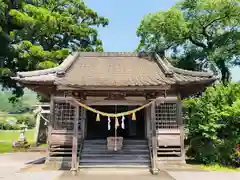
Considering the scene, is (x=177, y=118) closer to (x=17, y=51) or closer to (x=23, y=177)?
(x=23, y=177)

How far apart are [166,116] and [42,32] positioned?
1362cm

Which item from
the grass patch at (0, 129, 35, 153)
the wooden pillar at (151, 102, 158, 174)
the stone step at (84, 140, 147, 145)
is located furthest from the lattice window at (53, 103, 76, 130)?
the grass patch at (0, 129, 35, 153)

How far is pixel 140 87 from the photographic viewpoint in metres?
9.13

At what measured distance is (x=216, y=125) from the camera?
1045 centimetres

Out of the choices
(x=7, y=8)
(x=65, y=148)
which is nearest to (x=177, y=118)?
(x=65, y=148)

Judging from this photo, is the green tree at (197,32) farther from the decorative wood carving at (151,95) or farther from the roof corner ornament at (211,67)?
the decorative wood carving at (151,95)

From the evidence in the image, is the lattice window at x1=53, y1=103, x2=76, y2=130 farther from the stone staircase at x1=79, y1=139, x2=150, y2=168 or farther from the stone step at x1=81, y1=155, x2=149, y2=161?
the stone step at x1=81, y1=155, x2=149, y2=161

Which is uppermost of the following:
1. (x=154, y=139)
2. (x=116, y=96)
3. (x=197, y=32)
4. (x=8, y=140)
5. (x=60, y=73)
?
(x=197, y=32)

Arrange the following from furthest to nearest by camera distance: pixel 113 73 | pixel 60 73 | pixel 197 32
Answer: pixel 197 32
pixel 113 73
pixel 60 73

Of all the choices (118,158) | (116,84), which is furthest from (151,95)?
(118,158)

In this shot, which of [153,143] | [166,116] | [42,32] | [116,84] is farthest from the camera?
[42,32]

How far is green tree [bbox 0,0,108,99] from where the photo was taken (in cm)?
1866

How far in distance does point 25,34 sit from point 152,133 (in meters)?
15.0

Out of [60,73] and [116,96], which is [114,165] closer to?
[116,96]
